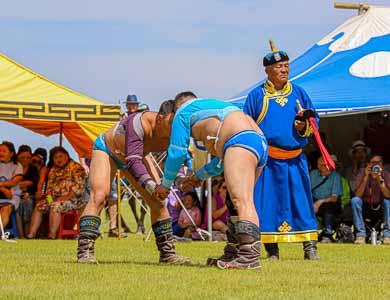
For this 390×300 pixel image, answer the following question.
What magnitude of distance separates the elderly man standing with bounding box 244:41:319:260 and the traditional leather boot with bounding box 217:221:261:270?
6.95 feet

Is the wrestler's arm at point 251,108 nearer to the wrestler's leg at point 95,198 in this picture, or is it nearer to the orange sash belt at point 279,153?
the orange sash belt at point 279,153

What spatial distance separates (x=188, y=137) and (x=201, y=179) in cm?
52

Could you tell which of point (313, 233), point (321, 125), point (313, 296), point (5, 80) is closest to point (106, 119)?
point (5, 80)

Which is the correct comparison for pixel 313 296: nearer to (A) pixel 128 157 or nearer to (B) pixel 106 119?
(A) pixel 128 157

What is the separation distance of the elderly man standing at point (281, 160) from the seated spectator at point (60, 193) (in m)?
6.49

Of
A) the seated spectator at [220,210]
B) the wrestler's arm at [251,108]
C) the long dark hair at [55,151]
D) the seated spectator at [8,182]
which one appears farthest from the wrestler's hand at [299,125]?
the seated spectator at [8,182]

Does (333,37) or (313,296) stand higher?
(333,37)

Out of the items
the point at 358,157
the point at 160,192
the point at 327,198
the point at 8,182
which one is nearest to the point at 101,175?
the point at 160,192

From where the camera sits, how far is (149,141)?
30.2 feet

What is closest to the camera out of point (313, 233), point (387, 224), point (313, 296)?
point (313, 296)

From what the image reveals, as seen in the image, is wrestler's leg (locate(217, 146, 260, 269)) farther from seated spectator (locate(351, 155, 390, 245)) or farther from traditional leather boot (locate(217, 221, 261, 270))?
seated spectator (locate(351, 155, 390, 245))

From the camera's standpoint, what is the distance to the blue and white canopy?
1491cm

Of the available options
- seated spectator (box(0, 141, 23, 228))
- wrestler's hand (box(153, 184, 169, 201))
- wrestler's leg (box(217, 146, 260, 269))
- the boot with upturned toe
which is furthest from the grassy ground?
seated spectator (box(0, 141, 23, 228))

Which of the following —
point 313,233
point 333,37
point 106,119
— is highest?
point 333,37
